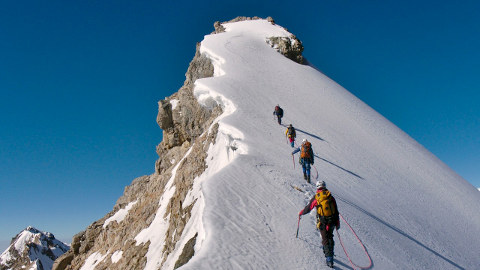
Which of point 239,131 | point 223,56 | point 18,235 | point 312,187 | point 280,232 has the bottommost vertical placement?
point 280,232

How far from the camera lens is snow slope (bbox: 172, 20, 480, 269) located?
25.7 feet

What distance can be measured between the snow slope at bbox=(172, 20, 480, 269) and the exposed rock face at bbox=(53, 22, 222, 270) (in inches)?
99.2

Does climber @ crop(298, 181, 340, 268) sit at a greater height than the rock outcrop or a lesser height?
lesser

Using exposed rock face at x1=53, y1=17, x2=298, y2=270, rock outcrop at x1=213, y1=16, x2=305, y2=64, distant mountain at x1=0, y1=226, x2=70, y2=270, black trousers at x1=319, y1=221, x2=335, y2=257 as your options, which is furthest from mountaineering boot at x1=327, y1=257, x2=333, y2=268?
distant mountain at x1=0, y1=226, x2=70, y2=270

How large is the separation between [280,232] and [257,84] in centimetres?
2269

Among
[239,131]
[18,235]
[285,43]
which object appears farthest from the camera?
[18,235]

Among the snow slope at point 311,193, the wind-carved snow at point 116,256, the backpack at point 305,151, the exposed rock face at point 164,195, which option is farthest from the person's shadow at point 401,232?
the wind-carved snow at point 116,256

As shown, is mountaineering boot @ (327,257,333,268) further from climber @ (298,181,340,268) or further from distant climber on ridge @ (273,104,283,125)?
distant climber on ridge @ (273,104,283,125)

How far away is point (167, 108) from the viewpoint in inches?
1328

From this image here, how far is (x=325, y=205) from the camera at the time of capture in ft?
22.9

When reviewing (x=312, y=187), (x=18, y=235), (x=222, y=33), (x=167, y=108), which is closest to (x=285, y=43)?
(x=222, y=33)

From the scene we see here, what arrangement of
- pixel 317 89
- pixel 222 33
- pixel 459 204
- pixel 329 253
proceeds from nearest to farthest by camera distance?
pixel 329 253
pixel 459 204
pixel 317 89
pixel 222 33

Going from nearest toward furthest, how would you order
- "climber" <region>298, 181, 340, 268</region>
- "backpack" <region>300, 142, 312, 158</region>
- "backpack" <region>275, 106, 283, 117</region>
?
"climber" <region>298, 181, 340, 268</region>, "backpack" <region>300, 142, 312, 158</region>, "backpack" <region>275, 106, 283, 117</region>

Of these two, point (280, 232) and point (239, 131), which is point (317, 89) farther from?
point (280, 232)
